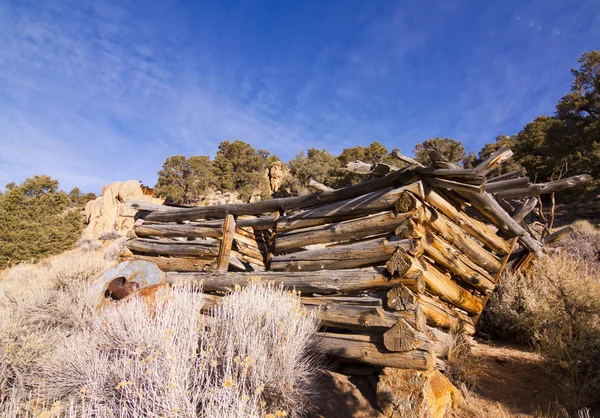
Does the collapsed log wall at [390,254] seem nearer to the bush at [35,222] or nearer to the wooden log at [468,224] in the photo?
the wooden log at [468,224]

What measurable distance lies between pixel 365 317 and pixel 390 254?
0.84 metres

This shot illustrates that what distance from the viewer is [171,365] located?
2.33 metres

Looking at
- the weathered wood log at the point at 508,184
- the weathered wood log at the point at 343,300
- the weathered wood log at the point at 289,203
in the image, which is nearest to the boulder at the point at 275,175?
the weathered wood log at the point at 289,203

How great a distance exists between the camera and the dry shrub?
3.36m

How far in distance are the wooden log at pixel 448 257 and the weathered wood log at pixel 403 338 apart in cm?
114

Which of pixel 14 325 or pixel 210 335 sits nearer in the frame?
pixel 210 335

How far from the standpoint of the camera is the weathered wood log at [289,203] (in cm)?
436

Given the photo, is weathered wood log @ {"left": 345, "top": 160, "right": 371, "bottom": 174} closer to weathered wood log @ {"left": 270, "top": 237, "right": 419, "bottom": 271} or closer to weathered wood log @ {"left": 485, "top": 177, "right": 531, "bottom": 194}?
weathered wood log @ {"left": 270, "top": 237, "right": 419, "bottom": 271}

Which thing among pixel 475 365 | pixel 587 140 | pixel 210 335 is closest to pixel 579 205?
pixel 587 140

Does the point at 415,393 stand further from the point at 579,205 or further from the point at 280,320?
the point at 579,205

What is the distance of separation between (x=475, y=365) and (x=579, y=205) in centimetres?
1973

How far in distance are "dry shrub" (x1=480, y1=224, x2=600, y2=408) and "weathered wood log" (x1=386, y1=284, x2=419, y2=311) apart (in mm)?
1757

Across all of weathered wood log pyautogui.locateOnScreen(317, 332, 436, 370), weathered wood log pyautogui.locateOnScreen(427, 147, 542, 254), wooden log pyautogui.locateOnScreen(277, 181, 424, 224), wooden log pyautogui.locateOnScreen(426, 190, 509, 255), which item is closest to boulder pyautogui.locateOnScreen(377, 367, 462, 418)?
weathered wood log pyautogui.locateOnScreen(317, 332, 436, 370)

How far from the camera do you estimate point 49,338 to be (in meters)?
3.90
